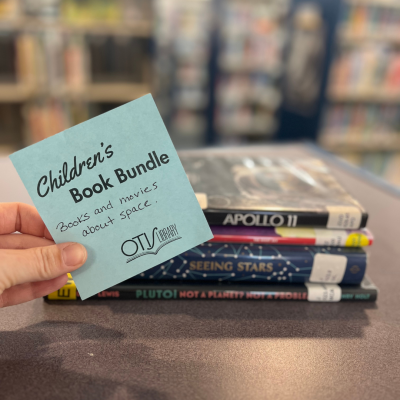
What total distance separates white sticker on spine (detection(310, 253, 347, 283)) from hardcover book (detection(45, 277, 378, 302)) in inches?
0.7

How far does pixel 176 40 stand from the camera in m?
2.85

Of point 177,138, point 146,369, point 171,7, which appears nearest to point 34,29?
point 171,7

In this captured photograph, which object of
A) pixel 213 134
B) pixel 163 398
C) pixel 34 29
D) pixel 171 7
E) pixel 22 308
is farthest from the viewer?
pixel 213 134

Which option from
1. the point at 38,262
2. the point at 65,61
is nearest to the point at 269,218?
the point at 38,262

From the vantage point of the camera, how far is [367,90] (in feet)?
9.76

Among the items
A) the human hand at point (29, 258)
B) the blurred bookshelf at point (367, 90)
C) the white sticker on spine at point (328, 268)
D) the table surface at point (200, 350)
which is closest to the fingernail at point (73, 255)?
the human hand at point (29, 258)

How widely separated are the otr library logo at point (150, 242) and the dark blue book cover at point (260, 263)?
4.0 inches

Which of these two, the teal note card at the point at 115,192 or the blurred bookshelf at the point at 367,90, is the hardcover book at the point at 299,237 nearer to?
the teal note card at the point at 115,192

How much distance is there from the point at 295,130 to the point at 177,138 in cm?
101

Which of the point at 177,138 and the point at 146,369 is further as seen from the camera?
the point at 177,138

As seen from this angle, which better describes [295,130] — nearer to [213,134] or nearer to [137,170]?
[213,134]

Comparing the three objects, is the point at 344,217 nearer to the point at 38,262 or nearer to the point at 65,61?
the point at 38,262

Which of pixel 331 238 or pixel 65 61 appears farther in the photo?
pixel 65 61

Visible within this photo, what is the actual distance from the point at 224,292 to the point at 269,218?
14cm
